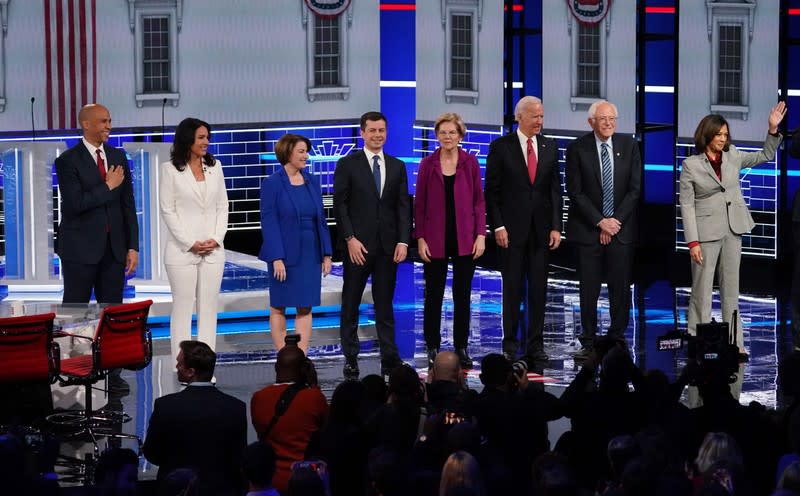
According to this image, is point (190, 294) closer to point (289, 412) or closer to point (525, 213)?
point (525, 213)

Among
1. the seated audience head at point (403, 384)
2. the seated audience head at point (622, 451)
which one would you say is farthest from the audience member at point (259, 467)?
the seated audience head at point (622, 451)

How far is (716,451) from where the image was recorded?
169 inches

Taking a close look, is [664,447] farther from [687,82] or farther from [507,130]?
[507,130]

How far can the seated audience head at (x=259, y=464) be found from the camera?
424 cm

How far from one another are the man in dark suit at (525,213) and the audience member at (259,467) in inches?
155

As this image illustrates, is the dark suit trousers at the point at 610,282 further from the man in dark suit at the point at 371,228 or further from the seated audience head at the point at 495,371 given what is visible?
the seated audience head at the point at 495,371

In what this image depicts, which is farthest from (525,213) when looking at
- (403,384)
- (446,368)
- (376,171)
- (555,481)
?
(555,481)

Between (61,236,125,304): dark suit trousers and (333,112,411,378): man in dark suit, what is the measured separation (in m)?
1.32

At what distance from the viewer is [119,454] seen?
14.5ft

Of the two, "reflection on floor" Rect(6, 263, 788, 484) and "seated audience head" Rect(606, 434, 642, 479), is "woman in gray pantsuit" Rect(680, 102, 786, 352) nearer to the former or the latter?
"reflection on floor" Rect(6, 263, 788, 484)

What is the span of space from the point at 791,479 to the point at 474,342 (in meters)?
5.16

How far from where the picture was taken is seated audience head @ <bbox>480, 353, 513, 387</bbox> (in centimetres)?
507

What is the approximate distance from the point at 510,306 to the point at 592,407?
123 inches

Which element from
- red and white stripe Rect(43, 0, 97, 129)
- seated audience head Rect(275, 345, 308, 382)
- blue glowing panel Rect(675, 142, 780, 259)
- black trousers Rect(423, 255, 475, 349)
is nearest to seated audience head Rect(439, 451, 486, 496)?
seated audience head Rect(275, 345, 308, 382)
